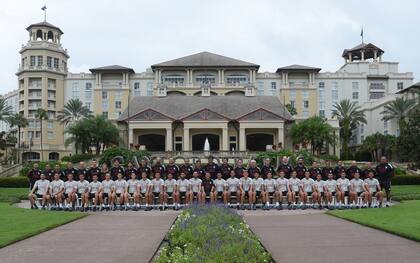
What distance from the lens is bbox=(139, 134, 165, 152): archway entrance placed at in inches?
2886

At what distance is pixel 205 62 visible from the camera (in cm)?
10331

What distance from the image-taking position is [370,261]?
8773 millimetres

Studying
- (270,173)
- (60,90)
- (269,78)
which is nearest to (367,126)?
(269,78)

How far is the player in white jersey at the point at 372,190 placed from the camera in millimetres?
19875

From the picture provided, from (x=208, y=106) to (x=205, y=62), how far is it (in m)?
31.8

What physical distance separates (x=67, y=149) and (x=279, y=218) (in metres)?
84.8

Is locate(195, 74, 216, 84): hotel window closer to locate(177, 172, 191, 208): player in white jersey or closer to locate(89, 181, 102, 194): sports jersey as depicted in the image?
locate(177, 172, 191, 208): player in white jersey

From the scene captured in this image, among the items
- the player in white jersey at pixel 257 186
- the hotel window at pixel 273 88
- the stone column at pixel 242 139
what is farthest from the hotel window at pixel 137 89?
the player in white jersey at pixel 257 186

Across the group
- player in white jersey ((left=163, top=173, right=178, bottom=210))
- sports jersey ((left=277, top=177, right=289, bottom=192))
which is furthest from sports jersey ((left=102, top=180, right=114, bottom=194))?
sports jersey ((left=277, top=177, right=289, bottom=192))

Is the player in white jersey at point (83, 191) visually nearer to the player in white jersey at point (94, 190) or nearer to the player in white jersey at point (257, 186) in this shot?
the player in white jersey at point (94, 190)

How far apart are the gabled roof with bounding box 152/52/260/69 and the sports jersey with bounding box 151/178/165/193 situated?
270 ft

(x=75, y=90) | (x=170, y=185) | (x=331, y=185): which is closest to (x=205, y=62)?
(x=75, y=90)

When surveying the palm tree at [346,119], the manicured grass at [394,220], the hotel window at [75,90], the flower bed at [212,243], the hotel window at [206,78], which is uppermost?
the hotel window at [206,78]

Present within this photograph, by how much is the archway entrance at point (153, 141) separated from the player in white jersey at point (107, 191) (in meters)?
52.5
